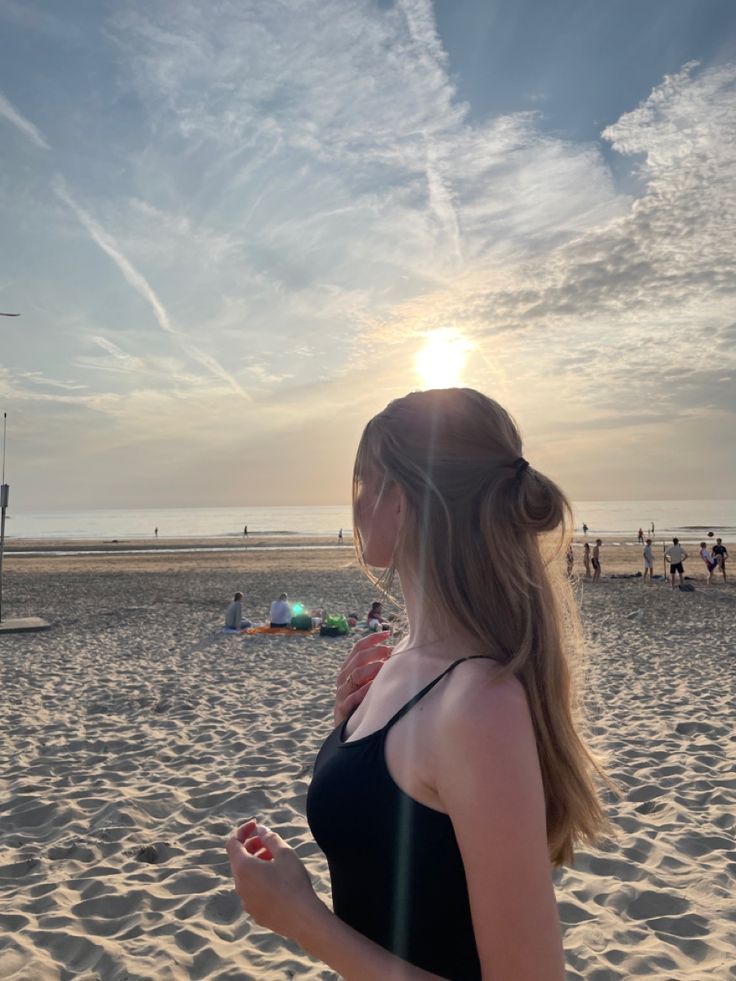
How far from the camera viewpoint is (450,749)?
1165 mm

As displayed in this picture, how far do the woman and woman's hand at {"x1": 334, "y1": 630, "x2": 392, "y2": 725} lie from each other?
113 mm

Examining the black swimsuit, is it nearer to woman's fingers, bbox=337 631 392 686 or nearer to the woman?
the woman

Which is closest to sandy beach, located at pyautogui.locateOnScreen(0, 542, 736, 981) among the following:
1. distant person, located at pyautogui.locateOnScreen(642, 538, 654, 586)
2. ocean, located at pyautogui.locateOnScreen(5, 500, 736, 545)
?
distant person, located at pyautogui.locateOnScreen(642, 538, 654, 586)

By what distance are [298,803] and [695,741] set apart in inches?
155

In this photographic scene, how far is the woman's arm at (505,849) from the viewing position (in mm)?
1114

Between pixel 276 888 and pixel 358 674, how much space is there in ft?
1.87

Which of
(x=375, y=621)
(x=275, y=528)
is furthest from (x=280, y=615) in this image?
(x=275, y=528)

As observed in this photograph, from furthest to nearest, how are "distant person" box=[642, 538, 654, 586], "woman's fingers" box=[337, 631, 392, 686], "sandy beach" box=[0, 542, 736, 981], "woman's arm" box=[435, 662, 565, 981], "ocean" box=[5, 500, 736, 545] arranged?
"ocean" box=[5, 500, 736, 545] → "distant person" box=[642, 538, 654, 586] → "sandy beach" box=[0, 542, 736, 981] → "woman's fingers" box=[337, 631, 392, 686] → "woman's arm" box=[435, 662, 565, 981]

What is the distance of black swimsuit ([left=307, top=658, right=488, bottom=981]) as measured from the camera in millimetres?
1289

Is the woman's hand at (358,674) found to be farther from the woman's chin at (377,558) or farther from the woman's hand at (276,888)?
the woman's hand at (276,888)

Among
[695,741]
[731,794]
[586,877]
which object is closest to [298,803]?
[586,877]

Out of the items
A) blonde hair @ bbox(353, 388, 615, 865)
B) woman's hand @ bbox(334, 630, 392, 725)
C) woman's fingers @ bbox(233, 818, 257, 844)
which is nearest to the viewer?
blonde hair @ bbox(353, 388, 615, 865)

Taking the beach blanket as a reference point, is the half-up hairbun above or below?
above

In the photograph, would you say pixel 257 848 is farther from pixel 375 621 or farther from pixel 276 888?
pixel 375 621
